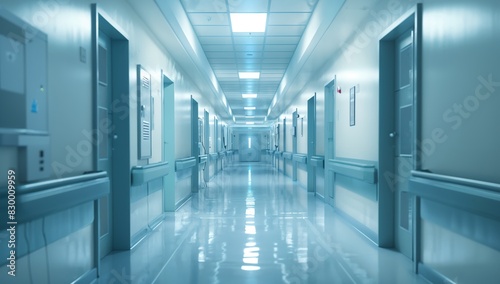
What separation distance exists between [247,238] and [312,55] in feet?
12.2

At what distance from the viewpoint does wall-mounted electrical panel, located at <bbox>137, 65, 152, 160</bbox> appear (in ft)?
14.9

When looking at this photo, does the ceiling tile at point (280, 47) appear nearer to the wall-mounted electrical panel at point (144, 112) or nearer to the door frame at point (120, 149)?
the wall-mounted electrical panel at point (144, 112)

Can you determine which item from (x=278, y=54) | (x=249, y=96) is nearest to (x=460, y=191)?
(x=278, y=54)

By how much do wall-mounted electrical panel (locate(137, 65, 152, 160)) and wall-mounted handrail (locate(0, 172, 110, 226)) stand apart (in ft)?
5.06

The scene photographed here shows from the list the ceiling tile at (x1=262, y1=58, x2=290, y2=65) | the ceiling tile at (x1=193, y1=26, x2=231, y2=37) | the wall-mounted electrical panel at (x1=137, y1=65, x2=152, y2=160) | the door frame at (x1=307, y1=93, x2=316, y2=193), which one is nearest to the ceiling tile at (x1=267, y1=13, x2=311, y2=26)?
the ceiling tile at (x1=193, y1=26, x2=231, y2=37)

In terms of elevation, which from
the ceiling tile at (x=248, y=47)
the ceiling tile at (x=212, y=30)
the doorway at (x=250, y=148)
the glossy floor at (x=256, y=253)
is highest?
the ceiling tile at (x=212, y=30)

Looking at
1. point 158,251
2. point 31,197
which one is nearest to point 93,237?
point 158,251

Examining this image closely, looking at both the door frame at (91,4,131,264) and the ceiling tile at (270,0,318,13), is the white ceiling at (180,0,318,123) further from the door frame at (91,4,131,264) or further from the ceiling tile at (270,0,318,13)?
the door frame at (91,4,131,264)

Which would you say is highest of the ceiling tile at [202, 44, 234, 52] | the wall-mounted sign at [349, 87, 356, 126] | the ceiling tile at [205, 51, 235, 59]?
the ceiling tile at [202, 44, 234, 52]

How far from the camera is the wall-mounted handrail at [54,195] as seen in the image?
201 cm

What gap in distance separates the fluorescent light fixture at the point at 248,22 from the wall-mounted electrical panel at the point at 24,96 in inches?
157

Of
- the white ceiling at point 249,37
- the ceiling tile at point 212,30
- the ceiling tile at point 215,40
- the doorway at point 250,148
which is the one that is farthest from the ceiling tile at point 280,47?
the doorway at point 250,148

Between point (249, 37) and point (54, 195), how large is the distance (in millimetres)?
5368

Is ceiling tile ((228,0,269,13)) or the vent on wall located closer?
the vent on wall
